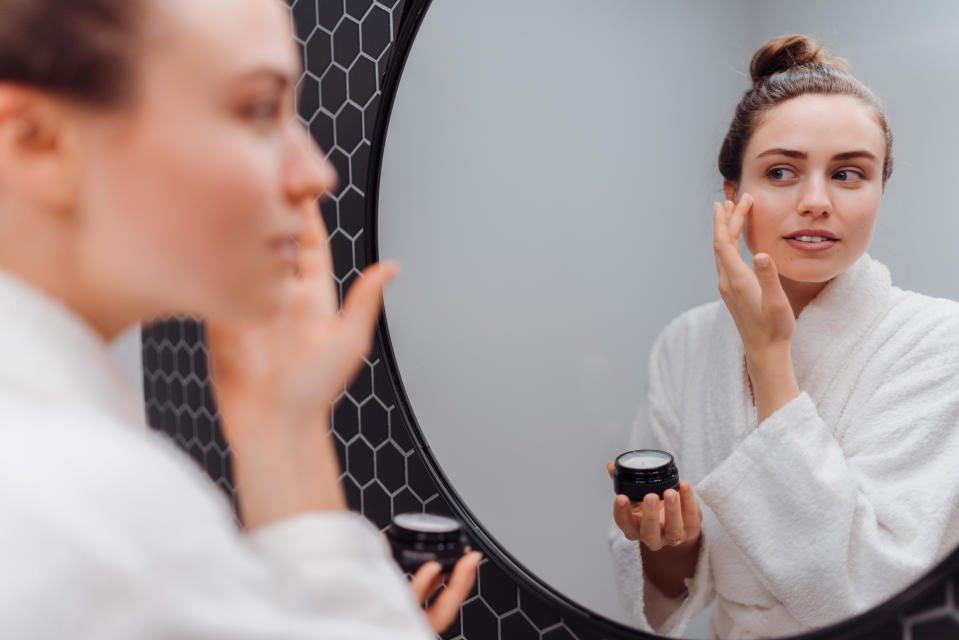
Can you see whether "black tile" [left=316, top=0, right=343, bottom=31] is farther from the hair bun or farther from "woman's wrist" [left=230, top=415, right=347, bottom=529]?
"woman's wrist" [left=230, top=415, right=347, bottom=529]

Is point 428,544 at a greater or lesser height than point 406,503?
greater

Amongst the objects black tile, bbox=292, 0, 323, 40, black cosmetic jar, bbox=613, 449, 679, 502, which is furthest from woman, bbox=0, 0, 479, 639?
black tile, bbox=292, 0, 323, 40

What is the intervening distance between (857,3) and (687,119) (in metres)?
0.14

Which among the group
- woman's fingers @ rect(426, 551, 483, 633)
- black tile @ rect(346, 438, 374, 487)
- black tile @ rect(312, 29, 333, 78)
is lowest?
black tile @ rect(346, 438, 374, 487)

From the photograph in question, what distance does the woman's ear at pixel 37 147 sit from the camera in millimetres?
399

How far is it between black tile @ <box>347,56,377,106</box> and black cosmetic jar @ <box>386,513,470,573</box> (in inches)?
21.2

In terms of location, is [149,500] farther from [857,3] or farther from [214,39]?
[857,3]

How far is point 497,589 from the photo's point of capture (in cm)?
84

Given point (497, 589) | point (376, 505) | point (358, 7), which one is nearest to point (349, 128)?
point (358, 7)

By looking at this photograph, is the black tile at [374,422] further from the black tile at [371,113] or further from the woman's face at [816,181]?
the woman's face at [816,181]

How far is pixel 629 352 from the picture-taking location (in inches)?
27.1

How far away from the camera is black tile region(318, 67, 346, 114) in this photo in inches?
38.3

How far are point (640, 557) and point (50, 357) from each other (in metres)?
0.50

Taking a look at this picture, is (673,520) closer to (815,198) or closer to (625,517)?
(625,517)
